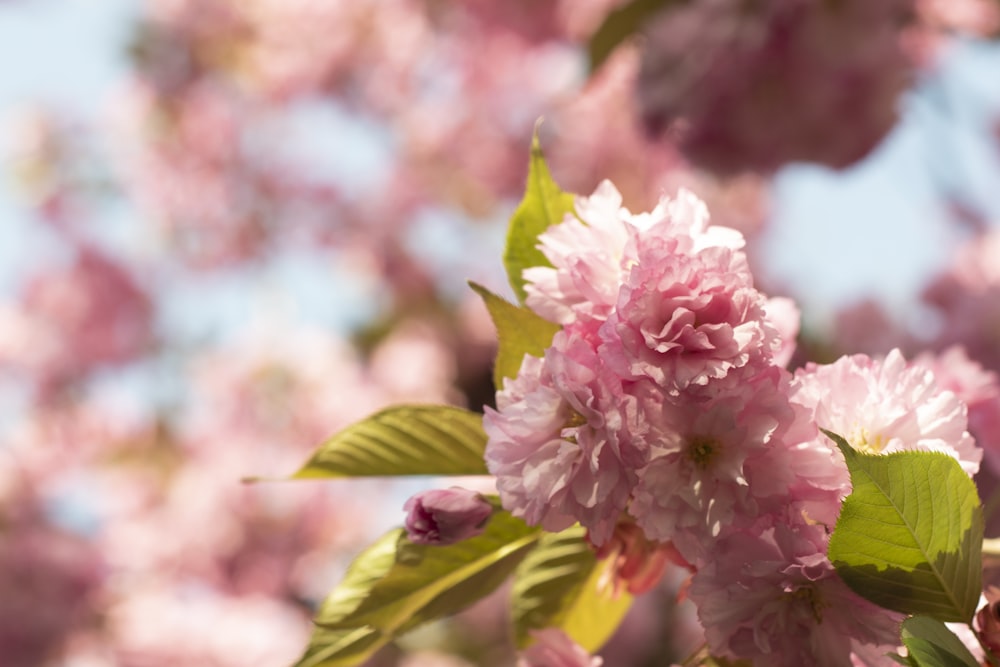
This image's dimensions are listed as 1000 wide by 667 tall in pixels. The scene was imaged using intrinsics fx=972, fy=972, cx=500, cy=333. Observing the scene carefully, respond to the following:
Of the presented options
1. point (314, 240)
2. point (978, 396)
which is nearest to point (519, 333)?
point (978, 396)

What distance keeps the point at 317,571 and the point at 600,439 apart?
2719mm

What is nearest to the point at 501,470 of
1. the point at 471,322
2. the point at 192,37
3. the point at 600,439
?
the point at 600,439

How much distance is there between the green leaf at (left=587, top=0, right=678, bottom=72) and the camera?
120cm

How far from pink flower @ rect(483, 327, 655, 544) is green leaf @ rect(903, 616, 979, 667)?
13cm

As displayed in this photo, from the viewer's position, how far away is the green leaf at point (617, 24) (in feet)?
3.93

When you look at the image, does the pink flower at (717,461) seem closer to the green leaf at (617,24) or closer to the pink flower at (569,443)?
the pink flower at (569,443)

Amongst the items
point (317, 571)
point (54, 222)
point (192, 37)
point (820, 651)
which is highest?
point (192, 37)

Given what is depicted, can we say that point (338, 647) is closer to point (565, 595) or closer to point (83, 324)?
point (565, 595)

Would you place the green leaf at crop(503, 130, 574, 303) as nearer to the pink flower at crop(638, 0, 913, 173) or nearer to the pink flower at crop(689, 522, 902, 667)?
the pink flower at crop(689, 522, 902, 667)

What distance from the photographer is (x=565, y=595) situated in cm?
63

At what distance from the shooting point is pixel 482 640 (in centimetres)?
305

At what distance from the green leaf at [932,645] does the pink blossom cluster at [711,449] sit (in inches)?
1.3

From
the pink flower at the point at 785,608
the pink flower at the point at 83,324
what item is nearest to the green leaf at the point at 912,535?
the pink flower at the point at 785,608

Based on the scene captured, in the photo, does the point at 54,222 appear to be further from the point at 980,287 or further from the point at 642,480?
the point at 642,480
